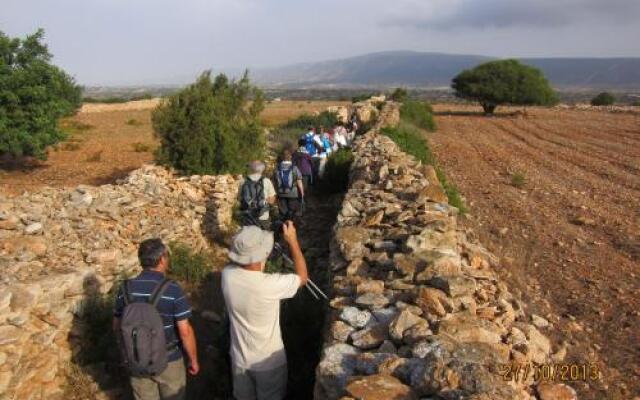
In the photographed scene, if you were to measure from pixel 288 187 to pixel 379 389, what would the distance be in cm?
549

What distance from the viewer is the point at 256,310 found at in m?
3.45

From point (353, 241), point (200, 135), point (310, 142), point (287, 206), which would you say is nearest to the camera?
point (353, 241)

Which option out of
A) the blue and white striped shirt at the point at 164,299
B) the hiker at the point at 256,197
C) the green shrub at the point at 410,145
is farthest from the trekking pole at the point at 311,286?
the green shrub at the point at 410,145

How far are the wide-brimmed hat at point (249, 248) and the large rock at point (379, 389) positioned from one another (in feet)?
3.32

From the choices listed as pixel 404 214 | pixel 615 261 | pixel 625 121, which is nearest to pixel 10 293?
pixel 404 214

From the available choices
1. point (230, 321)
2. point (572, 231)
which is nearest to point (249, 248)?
point (230, 321)

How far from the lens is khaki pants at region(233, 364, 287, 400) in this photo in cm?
367

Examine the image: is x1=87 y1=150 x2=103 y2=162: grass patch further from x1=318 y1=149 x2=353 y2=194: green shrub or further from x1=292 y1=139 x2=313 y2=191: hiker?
x1=292 y1=139 x2=313 y2=191: hiker

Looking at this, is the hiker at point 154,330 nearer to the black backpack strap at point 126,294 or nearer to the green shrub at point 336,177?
the black backpack strap at point 126,294

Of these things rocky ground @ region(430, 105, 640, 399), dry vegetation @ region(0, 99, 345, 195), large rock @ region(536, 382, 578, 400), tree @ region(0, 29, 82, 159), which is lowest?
rocky ground @ region(430, 105, 640, 399)

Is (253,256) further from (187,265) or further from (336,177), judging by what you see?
(336,177)

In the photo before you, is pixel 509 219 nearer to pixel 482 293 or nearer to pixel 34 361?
pixel 482 293

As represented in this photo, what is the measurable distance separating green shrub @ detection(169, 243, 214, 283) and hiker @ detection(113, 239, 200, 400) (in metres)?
3.28

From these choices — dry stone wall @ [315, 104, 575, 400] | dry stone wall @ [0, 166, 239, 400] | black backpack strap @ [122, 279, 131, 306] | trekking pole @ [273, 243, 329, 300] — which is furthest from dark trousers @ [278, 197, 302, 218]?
black backpack strap @ [122, 279, 131, 306]
